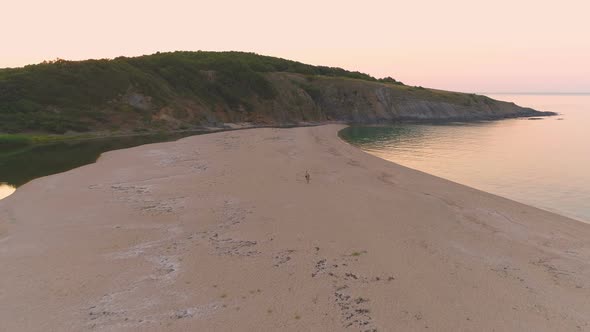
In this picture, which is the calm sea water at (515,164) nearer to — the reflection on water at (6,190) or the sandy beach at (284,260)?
the sandy beach at (284,260)

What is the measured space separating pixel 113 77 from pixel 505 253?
274 feet

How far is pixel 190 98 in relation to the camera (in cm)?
8562

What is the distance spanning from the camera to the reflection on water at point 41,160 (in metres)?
27.3

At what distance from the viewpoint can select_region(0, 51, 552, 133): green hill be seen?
64.7 m

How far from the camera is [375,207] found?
58.2 feet

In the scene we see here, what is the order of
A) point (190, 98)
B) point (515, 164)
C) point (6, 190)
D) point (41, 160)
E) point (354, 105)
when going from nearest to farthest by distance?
point (6, 190) < point (41, 160) < point (515, 164) < point (190, 98) < point (354, 105)

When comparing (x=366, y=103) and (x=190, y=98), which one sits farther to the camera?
(x=366, y=103)

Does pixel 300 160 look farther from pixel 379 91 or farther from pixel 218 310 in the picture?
pixel 379 91

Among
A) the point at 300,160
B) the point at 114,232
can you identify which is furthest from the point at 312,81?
the point at 114,232

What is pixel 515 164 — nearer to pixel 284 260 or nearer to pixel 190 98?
pixel 284 260

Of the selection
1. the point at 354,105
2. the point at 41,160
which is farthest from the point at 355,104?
the point at 41,160

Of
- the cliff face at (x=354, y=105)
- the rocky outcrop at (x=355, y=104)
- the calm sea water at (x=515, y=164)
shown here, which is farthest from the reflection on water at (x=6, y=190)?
the rocky outcrop at (x=355, y=104)

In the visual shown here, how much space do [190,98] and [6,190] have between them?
65.2 metres

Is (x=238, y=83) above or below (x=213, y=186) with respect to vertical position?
above
